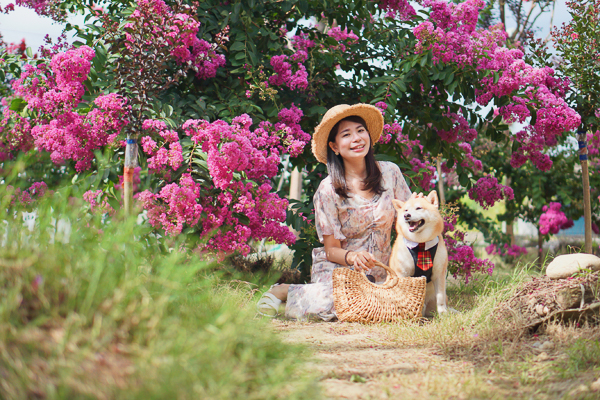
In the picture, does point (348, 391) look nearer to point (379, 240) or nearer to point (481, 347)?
point (481, 347)

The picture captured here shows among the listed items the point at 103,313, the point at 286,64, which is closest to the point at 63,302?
the point at 103,313

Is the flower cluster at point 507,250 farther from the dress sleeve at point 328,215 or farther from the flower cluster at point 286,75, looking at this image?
the flower cluster at point 286,75

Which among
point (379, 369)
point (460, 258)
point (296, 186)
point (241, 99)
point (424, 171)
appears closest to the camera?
point (379, 369)

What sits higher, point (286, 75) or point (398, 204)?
point (286, 75)

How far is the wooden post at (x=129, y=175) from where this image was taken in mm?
2480

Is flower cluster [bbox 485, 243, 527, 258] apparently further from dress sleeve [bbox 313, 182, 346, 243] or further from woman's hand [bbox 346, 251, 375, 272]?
woman's hand [bbox 346, 251, 375, 272]

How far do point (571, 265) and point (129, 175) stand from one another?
2.49 meters

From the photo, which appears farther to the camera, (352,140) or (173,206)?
(352,140)

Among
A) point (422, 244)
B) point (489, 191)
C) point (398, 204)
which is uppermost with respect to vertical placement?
point (489, 191)

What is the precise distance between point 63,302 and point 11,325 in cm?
19

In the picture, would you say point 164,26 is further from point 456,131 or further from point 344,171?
point 456,131

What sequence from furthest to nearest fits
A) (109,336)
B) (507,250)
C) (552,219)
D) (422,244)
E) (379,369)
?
(507,250)
(552,219)
(422,244)
(379,369)
(109,336)

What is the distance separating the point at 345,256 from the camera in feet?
10.5

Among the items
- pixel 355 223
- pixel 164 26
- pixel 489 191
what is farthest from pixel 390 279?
pixel 164 26
